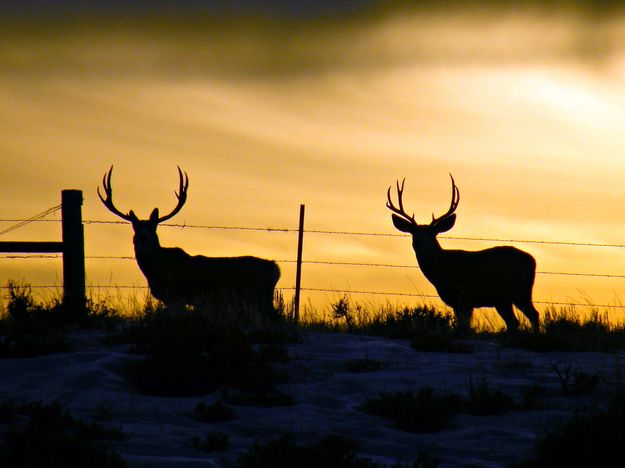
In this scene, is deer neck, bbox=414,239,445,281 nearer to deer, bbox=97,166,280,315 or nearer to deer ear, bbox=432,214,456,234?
deer ear, bbox=432,214,456,234

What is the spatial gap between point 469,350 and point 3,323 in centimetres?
439

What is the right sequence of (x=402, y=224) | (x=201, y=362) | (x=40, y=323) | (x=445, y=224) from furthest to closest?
1. (x=402, y=224)
2. (x=445, y=224)
3. (x=40, y=323)
4. (x=201, y=362)

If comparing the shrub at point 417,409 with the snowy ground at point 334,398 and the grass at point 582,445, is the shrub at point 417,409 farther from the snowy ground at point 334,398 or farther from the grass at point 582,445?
the grass at point 582,445

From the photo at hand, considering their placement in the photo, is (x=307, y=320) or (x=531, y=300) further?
(x=531, y=300)

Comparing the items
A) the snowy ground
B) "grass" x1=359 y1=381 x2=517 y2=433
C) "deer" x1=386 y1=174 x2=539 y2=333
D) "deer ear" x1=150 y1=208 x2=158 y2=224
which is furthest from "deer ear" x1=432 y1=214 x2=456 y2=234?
"grass" x1=359 y1=381 x2=517 y2=433

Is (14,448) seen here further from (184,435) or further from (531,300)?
(531,300)

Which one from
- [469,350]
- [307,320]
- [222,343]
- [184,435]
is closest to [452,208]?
[307,320]

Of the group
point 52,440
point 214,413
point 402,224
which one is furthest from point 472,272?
point 52,440

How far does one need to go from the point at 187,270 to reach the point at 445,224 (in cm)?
455

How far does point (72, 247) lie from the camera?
1205 centimetres

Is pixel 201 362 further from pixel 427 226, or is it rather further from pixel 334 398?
pixel 427 226

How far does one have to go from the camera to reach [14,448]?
16.7 feet

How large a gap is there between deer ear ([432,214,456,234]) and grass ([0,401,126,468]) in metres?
11.2

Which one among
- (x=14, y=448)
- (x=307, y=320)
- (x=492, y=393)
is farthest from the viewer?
→ (x=307, y=320)
